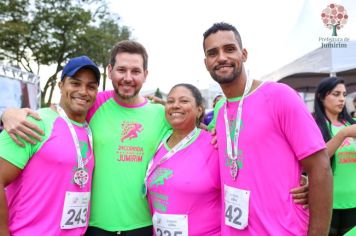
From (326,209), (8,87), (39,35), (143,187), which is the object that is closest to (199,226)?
(143,187)

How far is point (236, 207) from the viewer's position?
2.05m

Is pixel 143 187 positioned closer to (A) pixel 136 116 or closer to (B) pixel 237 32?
(A) pixel 136 116

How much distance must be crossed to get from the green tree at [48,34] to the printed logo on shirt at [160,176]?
58.8 feet

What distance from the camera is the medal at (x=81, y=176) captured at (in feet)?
7.25

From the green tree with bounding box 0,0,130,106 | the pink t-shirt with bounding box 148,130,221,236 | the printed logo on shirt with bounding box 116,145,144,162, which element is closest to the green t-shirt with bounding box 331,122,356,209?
the pink t-shirt with bounding box 148,130,221,236

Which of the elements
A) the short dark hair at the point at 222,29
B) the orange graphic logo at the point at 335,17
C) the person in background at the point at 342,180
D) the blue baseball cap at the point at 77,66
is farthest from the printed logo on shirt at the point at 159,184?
the orange graphic logo at the point at 335,17

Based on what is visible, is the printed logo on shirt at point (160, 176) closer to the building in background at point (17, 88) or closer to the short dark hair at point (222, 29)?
the short dark hair at point (222, 29)

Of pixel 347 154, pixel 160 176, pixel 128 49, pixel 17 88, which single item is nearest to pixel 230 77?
pixel 160 176

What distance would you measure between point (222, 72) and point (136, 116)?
0.86 meters

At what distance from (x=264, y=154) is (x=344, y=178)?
1.83 m

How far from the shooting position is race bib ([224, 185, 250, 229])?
2.00 m

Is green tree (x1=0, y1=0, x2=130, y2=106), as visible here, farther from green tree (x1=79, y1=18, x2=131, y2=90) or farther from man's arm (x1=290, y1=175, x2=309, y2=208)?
man's arm (x1=290, y1=175, x2=309, y2=208)

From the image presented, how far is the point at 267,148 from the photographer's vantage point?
195 cm

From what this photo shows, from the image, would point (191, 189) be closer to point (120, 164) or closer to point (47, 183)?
point (120, 164)
